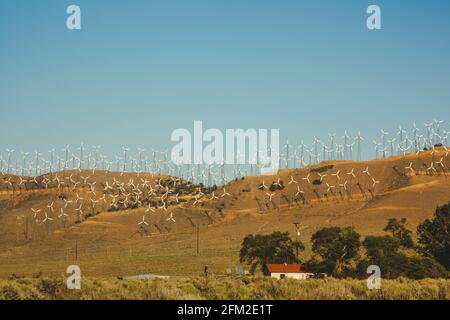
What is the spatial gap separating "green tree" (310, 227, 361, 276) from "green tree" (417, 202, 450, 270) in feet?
32.4

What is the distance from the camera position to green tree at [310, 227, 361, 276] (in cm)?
8681

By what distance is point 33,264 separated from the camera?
4916 inches

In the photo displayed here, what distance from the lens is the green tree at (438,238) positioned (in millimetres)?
89562

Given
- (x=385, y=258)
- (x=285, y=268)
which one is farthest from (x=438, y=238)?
(x=285, y=268)

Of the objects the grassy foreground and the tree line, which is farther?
the tree line

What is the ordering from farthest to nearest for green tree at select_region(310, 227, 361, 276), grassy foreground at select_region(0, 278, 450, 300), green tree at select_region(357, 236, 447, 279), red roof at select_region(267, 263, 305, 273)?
green tree at select_region(310, 227, 361, 276)
red roof at select_region(267, 263, 305, 273)
green tree at select_region(357, 236, 447, 279)
grassy foreground at select_region(0, 278, 450, 300)

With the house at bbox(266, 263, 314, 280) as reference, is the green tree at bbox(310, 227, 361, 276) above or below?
above

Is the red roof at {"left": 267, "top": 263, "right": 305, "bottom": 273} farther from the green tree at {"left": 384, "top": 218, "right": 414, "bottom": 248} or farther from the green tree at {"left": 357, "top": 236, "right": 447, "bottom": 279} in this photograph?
the green tree at {"left": 384, "top": 218, "right": 414, "bottom": 248}

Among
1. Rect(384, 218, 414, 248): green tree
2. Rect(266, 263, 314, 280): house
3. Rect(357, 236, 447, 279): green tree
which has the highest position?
Rect(384, 218, 414, 248): green tree

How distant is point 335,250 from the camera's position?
87375mm

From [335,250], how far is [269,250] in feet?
43.4

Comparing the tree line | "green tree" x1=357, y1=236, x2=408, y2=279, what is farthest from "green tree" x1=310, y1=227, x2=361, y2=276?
"green tree" x1=357, y1=236, x2=408, y2=279

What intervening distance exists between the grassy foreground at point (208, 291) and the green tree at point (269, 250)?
52281 mm

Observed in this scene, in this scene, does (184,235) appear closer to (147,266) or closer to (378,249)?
(147,266)
